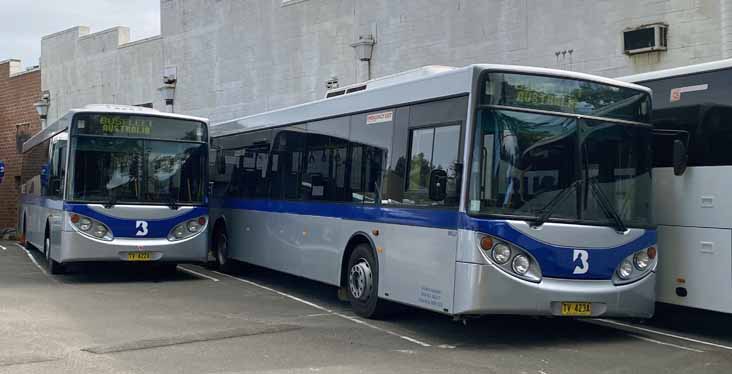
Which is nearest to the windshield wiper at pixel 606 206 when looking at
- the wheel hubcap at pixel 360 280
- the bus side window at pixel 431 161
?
the bus side window at pixel 431 161

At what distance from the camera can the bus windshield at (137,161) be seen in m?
15.0

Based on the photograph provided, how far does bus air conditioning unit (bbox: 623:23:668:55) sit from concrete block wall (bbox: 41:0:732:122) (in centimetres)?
12

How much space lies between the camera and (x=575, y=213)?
370 inches

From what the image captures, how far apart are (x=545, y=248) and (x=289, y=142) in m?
5.99

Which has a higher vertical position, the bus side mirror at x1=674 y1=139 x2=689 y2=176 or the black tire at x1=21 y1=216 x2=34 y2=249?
the bus side mirror at x1=674 y1=139 x2=689 y2=176

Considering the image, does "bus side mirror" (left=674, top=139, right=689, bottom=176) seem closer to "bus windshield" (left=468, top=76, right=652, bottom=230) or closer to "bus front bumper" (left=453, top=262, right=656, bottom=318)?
"bus windshield" (left=468, top=76, right=652, bottom=230)

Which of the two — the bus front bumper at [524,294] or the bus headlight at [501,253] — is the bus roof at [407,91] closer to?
the bus headlight at [501,253]

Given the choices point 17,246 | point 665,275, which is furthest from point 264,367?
point 17,246

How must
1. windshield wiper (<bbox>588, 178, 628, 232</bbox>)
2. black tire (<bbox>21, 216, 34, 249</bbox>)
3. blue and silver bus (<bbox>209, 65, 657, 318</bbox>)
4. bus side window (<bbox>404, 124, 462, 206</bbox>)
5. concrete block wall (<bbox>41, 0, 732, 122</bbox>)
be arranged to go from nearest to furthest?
blue and silver bus (<bbox>209, 65, 657, 318</bbox>) < bus side window (<bbox>404, 124, 462, 206</bbox>) < windshield wiper (<bbox>588, 178, 628, 232</bbox>) < concrete block wall (<bbox>41, 0, 732, 122</bbox>) < black tire (<bbox>21, 216, 34, 249</bbox>)

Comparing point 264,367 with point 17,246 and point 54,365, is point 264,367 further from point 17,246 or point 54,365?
point 17,246

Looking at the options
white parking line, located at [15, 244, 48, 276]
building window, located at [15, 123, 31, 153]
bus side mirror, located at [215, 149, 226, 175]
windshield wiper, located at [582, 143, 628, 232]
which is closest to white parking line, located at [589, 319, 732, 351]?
windshield wiper, located at [582, 143, 628, 232]

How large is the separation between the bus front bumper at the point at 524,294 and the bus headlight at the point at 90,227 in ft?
24.8

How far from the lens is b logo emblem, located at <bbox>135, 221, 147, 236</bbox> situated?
15109 mm

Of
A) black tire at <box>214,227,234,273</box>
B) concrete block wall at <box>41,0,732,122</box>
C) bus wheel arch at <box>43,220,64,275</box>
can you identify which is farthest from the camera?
black tire at <box>214,227,234,273</box>
